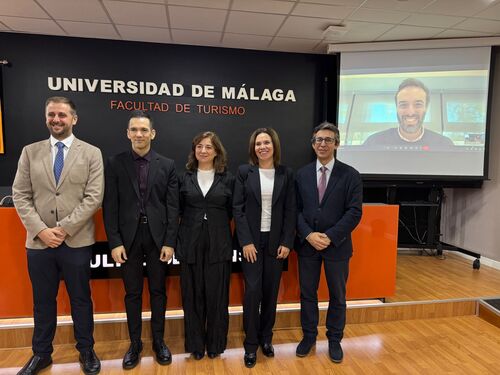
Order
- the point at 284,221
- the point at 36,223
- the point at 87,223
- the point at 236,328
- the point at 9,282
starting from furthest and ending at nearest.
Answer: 1. the point at 236,328
2. the point at 9,282
3. the point at 284,221
4. the point at 87,223
5. the point at 36,223

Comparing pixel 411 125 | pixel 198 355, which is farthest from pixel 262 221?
pixel 411 125

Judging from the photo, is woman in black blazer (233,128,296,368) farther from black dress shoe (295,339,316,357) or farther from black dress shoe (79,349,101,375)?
black dress shoe (79,349,101,375)

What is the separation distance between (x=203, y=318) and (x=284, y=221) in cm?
90

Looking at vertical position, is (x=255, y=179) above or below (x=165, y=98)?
below

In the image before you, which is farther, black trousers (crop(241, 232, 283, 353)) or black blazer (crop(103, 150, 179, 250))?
black trousers (crop(241, 232, 283, 353))

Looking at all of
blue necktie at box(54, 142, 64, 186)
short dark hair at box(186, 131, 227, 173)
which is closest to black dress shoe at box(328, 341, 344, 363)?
short dark hair at box(186, 131, 227, 173)

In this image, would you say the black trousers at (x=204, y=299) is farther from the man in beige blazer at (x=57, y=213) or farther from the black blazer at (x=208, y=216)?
the man in beige blazer at (x=57, y=213)

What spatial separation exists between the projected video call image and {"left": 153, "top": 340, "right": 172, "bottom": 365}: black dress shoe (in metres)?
3.30

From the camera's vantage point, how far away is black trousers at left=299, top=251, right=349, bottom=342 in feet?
7.95

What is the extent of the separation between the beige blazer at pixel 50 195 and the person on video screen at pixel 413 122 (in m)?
3.84

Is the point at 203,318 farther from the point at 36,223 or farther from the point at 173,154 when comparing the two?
the point at 173,154

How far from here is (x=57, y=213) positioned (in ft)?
7.00

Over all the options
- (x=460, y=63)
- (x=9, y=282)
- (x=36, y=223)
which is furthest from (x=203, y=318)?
(x=460, y=63)

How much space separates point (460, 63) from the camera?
14.4 feet
